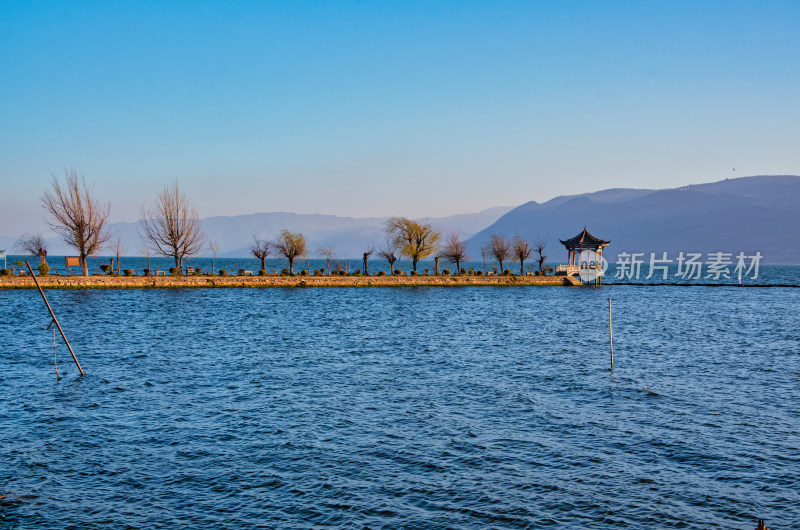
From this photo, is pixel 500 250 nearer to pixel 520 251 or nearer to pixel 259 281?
pixel 520 251

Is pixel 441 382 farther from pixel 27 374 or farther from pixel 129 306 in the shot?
pixel 129 306

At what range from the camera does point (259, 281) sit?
8112 centimetres

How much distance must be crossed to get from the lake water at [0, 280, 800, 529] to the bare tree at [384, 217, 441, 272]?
190ft

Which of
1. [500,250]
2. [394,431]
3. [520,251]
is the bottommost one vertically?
[394,431]

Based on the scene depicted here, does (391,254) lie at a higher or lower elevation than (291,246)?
lower

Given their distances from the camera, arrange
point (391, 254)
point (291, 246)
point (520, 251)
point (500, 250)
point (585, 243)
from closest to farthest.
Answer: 1. point (291, 246)
2. point (391, 254)
3. point (585, 243)
4. point (520, 251)
5. point (500, 250)

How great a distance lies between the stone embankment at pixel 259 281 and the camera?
67.2 meters

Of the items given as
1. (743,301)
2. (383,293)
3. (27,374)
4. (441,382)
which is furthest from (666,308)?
(27,374)

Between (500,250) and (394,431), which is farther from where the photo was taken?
(500,250)

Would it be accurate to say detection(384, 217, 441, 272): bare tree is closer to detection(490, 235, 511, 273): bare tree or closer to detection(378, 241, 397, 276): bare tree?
detection(378, 241, 397, 276): bare tree

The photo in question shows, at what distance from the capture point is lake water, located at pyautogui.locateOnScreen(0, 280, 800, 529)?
512 inches

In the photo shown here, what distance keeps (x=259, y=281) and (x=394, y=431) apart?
65.9m

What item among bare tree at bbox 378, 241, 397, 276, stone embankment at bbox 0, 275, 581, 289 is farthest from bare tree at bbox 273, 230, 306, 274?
bare tree at bbox 378, 241, 397, 276

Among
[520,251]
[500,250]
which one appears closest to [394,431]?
[520,251]
